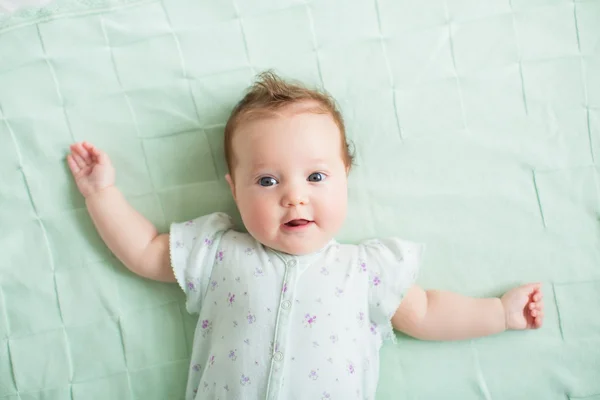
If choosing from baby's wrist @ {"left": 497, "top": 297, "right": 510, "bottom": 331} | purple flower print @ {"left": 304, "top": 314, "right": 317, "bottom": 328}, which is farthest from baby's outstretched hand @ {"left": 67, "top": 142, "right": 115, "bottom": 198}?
baby's wrist @ {"left": 497, "top": 297, "right": 510, "bottom": 331}

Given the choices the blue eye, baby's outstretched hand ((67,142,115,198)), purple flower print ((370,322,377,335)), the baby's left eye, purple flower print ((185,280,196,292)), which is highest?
baby's outstretched hand ((67,142,115,198))

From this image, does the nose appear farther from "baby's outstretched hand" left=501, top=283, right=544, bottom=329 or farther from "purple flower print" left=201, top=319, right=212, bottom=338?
"baby's outstretched hand" left=501, top=283, right=544, bottom=329

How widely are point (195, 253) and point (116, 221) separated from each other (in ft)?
0.63

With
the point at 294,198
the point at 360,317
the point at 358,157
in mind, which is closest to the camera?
the point at 294,198

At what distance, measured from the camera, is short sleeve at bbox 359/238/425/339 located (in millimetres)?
1126

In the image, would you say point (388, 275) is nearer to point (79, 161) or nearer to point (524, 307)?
point (524, 307)

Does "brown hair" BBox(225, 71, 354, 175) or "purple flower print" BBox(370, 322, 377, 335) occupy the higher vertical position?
"brown hair" BBox(225, 71, 354, 175)

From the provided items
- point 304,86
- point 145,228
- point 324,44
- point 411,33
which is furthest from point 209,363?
point 411,33

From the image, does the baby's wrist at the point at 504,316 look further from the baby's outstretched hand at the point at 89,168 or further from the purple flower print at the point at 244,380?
the baby's outstretched hand at the point at 89,168

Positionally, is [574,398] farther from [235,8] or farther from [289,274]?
[235,8]

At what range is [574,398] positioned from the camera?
47.2 inches

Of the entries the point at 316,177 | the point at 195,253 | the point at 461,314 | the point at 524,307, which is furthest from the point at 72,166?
the point at 524,307

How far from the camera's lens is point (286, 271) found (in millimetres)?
1095

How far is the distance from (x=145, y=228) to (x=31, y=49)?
1.60 feet
